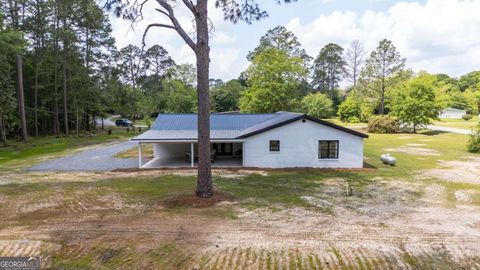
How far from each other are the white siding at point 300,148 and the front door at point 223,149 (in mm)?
4021

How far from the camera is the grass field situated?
6695mm

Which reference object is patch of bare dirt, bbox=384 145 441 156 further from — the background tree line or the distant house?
the distant house

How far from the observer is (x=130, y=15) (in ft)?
35.8

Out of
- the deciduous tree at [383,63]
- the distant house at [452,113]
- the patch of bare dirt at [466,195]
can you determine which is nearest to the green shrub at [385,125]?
the deciduous tree at [383,63]

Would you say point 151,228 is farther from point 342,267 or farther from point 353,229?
point 353,229

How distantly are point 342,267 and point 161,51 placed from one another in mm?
60781

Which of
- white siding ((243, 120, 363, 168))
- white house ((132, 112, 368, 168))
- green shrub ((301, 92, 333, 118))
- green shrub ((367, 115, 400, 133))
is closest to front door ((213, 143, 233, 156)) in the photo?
white house ((132, 112, 368, 168))

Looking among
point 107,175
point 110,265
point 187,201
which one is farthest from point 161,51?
point 110,265

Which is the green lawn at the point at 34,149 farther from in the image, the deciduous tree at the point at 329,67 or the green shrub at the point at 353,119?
the deciduous tree at the point at 329,67

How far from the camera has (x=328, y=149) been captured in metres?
17.9

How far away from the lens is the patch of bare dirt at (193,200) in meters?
10.5

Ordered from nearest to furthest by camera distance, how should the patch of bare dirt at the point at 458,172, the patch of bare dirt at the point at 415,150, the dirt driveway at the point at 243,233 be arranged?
the dirt driveway at the point at 243,233, the patch of bare dirt at the point at 458,172, the patch of bare dirt at the point at 415,150

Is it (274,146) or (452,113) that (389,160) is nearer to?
(274,146)

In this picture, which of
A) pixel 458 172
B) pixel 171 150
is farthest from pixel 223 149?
pixel 458 172
